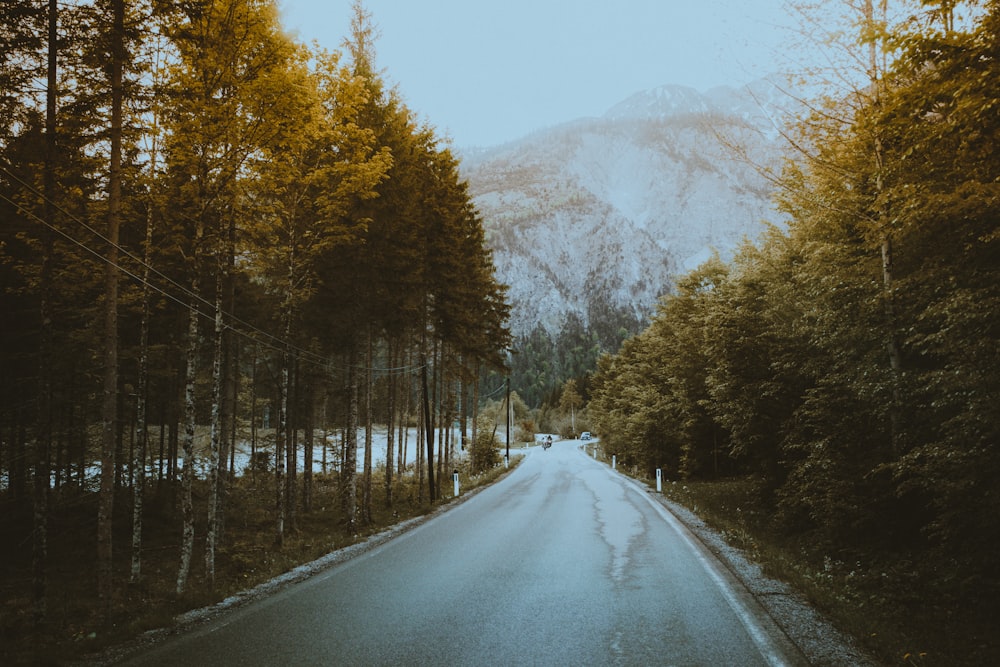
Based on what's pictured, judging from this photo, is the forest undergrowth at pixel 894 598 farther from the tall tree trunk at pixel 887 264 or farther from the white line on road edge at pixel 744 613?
the tall tree trunk at pixel 887 264

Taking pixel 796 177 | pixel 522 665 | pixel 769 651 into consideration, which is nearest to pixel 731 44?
pixel 796 177

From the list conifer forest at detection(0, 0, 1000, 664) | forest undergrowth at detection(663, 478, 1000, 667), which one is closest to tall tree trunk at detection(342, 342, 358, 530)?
conifer forest at detection(0, 0, 1000, 664)

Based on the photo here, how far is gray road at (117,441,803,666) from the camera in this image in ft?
17.4

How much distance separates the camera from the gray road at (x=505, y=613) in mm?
5297

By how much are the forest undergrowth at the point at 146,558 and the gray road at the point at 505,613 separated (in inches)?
44.8

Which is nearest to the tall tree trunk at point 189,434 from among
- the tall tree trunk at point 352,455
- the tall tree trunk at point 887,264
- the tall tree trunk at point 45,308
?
the tall tree trunk at point 45,308

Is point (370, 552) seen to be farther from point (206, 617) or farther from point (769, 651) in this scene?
point (769, 651)

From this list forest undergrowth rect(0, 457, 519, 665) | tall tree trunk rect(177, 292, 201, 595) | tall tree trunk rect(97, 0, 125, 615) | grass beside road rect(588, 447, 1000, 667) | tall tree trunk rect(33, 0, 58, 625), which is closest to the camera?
grass beside road rect(588, 447, 1000, 667)

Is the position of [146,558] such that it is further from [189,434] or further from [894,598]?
[894,598]

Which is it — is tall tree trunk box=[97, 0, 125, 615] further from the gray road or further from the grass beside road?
the grass beside road

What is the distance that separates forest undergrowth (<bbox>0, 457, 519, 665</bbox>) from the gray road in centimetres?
114

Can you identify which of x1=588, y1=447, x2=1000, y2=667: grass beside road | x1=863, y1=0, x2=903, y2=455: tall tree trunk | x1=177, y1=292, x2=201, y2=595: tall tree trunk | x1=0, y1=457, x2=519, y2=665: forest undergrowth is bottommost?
x1=0, y1=457, x2=519, y2=665: forest undergrowth

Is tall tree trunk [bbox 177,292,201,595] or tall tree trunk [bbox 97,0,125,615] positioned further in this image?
tall tree trunk [bbox 177,292,201,595]

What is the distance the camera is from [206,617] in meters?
6.72
